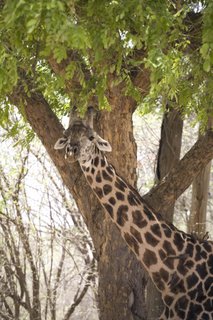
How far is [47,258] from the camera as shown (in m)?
14.0

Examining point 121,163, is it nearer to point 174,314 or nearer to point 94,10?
point 174,314

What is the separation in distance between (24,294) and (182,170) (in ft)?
16.6

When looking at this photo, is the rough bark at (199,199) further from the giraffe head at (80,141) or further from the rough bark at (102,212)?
the giraffe head at (80,141)

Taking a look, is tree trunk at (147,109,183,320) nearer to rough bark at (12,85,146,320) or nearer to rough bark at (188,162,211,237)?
rough bark at (188,162,211,237)

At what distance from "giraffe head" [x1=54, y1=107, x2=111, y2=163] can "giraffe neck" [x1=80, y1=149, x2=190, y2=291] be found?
193 mm

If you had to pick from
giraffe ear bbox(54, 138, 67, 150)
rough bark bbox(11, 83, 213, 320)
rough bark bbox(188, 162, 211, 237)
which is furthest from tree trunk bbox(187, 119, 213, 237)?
giraffe ear bbox(54, 138, 67, 150)

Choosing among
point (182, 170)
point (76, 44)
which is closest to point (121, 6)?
point (76, 44)

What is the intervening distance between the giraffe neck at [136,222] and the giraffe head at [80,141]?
19cm

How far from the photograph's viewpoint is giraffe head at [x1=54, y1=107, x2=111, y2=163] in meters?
5.76

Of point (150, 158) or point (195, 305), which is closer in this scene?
point (195, 305)

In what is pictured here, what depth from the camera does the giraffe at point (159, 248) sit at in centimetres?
623

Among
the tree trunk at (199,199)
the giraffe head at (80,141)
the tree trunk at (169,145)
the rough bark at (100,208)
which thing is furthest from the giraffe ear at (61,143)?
the tree trunk at (199,199)

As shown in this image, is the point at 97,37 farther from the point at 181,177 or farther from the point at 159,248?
the point at 181,177

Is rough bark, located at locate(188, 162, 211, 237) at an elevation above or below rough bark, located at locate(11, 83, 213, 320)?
above
